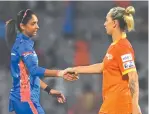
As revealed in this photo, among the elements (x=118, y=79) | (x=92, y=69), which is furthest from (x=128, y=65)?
(x=92, y=69)

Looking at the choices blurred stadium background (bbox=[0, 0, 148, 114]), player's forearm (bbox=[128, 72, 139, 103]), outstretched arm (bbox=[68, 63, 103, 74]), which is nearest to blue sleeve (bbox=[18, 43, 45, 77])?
outstretched arm (bbox=[68, 63, 103, 74])

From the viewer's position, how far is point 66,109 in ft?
27.9

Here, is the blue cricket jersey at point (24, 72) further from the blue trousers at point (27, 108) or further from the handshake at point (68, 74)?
the handshake at point (68, 74)

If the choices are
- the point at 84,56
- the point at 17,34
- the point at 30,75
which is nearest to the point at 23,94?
the point at 30,75

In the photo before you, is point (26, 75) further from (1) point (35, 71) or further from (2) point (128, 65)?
(2) point (128, 65)

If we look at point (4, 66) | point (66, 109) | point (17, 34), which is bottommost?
point (66, 109)

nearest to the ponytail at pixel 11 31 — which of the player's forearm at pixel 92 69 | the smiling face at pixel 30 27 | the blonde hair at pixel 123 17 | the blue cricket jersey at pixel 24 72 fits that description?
the smiling face at pixel 30 27

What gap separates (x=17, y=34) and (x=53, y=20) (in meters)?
4.11

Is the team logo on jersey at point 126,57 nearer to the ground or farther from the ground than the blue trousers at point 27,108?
farther from the ground

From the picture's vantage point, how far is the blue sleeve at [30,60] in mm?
4750

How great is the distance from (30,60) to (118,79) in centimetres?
91

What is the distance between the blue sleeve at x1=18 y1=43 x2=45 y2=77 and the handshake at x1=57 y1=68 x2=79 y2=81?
0.69 ft

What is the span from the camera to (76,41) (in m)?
9.09

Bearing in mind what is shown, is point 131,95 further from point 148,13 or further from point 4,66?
point 148,13
